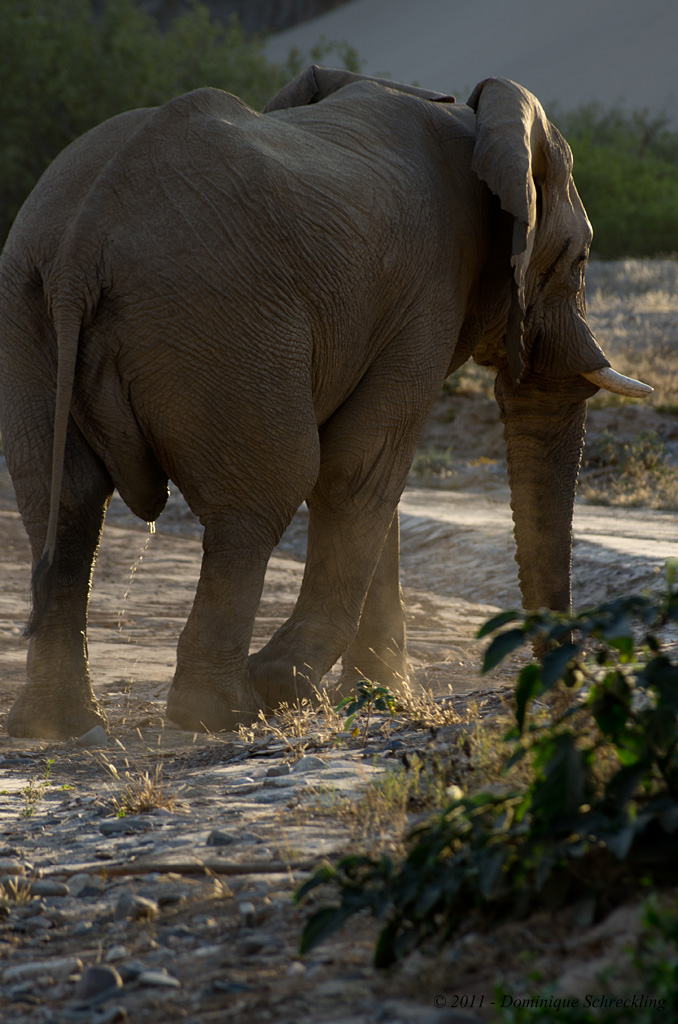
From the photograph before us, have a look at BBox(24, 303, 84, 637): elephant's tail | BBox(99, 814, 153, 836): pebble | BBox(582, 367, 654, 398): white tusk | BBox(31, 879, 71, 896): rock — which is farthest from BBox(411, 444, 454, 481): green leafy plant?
BBox(31, 879, 71, 896): rock

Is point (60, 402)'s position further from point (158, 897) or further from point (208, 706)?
point (158, 897)

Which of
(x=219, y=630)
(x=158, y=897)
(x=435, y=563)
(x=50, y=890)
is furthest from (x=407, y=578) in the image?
(x=158, y=897)

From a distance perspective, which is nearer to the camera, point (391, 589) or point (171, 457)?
point (171, 457)

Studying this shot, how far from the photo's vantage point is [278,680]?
16.0 feet

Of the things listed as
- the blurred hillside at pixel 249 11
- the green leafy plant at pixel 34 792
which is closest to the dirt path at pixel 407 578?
the green leafy plant at pixel 34 792

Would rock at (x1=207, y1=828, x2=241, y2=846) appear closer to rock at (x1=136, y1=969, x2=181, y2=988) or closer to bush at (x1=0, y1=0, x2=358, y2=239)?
rock at (x1=136, y1=969, x2=181, y2=988)

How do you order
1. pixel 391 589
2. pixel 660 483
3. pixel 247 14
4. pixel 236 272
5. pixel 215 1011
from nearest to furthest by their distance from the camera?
pixel 215 1011
pixel 236 272
pixel 391 589
pixel 660 483
pixel 247 14

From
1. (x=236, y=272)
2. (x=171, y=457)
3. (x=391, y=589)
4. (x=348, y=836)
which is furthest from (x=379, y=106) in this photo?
(x=348, y=836)

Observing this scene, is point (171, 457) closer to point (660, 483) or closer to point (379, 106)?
point (379, 106)

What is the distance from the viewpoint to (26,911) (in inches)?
108

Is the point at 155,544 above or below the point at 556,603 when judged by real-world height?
below

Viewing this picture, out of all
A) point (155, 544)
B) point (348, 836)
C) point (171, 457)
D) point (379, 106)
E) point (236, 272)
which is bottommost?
point (155, 544)

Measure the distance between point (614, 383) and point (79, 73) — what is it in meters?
26.6

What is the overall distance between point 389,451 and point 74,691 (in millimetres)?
1778
